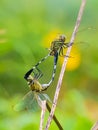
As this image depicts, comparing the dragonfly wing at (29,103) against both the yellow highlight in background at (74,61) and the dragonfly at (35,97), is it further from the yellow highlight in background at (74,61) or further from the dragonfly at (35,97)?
the yellow highlight in background at (74,61)

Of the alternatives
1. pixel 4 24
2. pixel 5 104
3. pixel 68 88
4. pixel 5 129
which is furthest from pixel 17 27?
pixel 5 129

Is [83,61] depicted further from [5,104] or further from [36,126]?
[36,126]

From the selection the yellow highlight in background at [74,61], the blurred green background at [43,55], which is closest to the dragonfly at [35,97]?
the blurred green background at [43,55]

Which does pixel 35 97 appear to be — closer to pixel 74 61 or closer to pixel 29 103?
pixel 29 103

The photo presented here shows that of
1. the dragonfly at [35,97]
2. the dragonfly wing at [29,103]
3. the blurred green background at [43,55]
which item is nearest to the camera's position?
the dragonfly at [35,97]

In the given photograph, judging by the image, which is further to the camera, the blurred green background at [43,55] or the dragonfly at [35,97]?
the blurred green background at [43,55]

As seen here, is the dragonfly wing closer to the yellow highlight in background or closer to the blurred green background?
the blurred green background

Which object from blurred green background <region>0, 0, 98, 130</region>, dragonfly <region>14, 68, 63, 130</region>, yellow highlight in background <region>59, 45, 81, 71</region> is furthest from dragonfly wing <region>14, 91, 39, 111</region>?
yellow highlight in background <region>59, 45, 81, 71</region>

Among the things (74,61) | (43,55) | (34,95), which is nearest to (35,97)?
(34,95)
